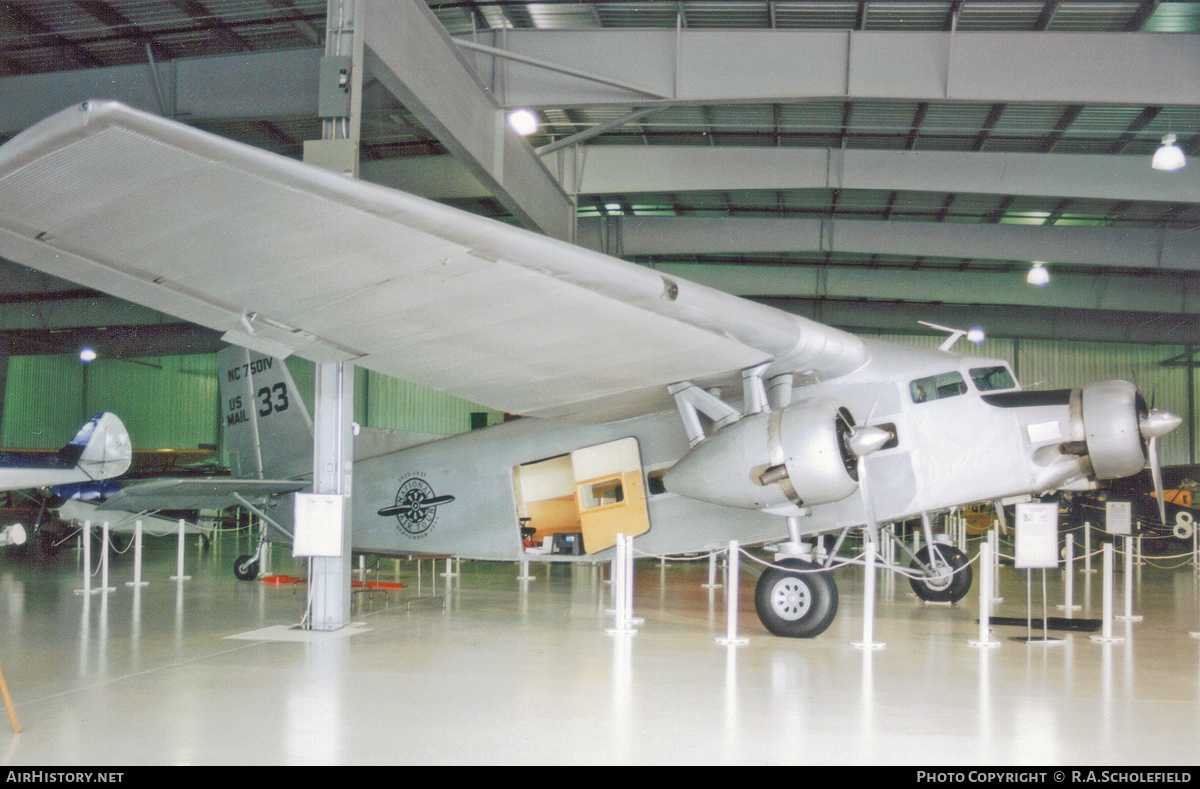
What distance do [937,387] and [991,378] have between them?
2.10 ft

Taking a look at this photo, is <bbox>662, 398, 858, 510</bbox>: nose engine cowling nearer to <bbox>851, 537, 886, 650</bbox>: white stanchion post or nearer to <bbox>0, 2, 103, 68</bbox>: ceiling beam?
<bbox>851, 537, 886, 650</bbox>: white stanchion post

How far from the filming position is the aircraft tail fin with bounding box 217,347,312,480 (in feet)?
44.9

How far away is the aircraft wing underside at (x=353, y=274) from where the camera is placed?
192 inches

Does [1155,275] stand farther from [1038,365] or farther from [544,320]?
[544,320]

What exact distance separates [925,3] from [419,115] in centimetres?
662

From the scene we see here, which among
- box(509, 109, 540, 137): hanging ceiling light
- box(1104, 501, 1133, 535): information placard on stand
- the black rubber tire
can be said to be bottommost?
the black rubber tire

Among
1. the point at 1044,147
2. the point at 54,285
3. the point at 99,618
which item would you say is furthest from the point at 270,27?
the point at 54,285

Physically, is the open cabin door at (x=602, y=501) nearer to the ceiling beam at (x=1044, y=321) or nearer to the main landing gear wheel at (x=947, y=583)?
the main landing gear wheel at (x=947, y=583)

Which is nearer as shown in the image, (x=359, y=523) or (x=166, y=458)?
(x=359, y=523)

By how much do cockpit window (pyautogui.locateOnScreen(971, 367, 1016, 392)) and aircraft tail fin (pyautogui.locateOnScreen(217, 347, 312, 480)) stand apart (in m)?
9.22

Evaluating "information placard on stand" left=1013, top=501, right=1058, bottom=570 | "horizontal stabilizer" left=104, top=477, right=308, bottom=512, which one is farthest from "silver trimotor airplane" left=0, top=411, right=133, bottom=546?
"information placard on stand" left=1013, top=501, right=1058, bottom=570

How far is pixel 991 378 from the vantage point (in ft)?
32.0

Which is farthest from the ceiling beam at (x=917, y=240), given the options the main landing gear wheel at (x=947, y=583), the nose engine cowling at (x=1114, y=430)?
the nose engine cowling at (x=1114, y=430)

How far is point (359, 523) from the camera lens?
12180 mm
